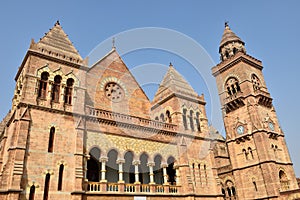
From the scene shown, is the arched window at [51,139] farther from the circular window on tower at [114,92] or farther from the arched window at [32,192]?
the circular window on tower at [114,92]

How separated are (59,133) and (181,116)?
12.3 meters

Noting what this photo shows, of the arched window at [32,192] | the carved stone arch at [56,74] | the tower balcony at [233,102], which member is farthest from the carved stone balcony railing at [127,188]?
the tower balcony at [233,102]

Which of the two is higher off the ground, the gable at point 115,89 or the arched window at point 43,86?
the gable at point 115,89

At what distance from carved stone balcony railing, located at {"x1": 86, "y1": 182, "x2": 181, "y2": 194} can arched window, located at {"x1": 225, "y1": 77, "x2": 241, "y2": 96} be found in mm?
17371

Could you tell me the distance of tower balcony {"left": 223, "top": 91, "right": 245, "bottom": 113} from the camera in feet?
105

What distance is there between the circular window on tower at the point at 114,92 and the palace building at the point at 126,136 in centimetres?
10

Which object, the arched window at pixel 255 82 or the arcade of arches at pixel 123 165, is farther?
the arched window at pixel 255 82

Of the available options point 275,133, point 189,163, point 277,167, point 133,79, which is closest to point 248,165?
point 277,167

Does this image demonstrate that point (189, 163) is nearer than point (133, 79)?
Yes

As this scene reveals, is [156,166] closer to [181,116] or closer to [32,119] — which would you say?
[181,116]

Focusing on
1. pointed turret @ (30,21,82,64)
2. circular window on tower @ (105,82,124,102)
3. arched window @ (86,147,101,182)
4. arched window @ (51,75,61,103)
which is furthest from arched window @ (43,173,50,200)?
circular window on tower @ (105,82,124,102)

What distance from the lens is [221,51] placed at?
123 ft

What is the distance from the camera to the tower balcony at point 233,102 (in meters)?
32.0

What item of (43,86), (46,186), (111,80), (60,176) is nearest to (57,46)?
(43,86)
